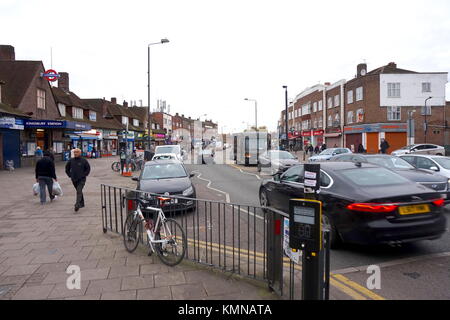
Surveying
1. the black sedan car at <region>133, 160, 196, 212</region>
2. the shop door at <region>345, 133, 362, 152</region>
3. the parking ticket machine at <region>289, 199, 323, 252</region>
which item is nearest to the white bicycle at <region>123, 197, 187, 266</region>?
the parking ticket machine at <region>289, 199, 323, 252</region>

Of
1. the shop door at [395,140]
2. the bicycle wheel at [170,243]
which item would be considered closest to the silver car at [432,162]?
the bicycle wheel at [170,243]

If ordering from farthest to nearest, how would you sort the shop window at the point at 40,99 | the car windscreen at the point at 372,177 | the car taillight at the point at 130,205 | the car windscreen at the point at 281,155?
the shop window at the point at 40,99 → the car windscreen at the point at 281,155 → the car taillight at the point at 130,205 → the car windscreen at the point at 372,177

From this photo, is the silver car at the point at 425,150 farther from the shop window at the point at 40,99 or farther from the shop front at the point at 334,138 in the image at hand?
the shop window at the point at 40,99

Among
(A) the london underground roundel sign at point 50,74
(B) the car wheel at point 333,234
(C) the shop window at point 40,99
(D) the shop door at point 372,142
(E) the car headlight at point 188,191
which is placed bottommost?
(B) the car wheel at point 333,234

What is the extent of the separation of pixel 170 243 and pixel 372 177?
372 centimetres

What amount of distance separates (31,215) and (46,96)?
23545 millimetres

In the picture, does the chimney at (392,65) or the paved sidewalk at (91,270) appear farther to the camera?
the chimney at (392,65)

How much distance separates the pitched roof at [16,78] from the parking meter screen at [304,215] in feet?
88.6

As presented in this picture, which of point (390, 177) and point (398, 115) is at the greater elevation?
point (398, 115)

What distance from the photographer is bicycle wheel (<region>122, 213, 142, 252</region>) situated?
5.29 m

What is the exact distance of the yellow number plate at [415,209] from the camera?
4695mm

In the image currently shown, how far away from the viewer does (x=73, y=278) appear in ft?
14.0
